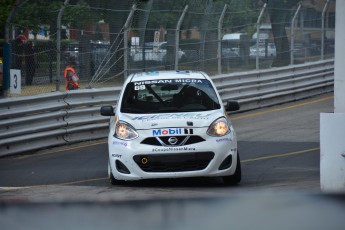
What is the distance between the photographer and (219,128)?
378 inches

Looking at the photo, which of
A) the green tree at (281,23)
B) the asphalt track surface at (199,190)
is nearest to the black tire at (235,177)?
the asphalt track surface at (199,190)

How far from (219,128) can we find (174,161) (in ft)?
2.56

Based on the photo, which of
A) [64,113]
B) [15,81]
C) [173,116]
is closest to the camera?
[173,116]

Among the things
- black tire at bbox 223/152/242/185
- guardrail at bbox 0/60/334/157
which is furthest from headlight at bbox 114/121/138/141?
guardrail at bbox 0/60/334/157

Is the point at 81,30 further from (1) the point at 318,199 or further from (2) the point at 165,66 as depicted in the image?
(1) the point at 318,199

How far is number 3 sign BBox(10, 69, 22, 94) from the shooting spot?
537 inches

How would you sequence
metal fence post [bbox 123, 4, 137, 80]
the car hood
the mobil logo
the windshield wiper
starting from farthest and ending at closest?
metal fence post [bbox 123, 4, 137, 80] < the windshield wiper < the car hood < the mobil logo

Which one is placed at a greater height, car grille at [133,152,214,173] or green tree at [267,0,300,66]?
green tree at [267,0,300,66]

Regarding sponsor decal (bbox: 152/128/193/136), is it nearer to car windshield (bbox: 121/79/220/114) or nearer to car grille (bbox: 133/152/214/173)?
car grille (bbox: 133/152/214/173)

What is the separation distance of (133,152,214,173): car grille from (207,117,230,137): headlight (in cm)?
30

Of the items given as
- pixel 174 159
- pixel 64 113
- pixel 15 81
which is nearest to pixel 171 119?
pixel 174 159

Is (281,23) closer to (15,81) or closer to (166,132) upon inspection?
(15,81)

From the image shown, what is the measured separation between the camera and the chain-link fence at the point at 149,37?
47.8ft

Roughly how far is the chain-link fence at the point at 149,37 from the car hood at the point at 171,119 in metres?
4.99
